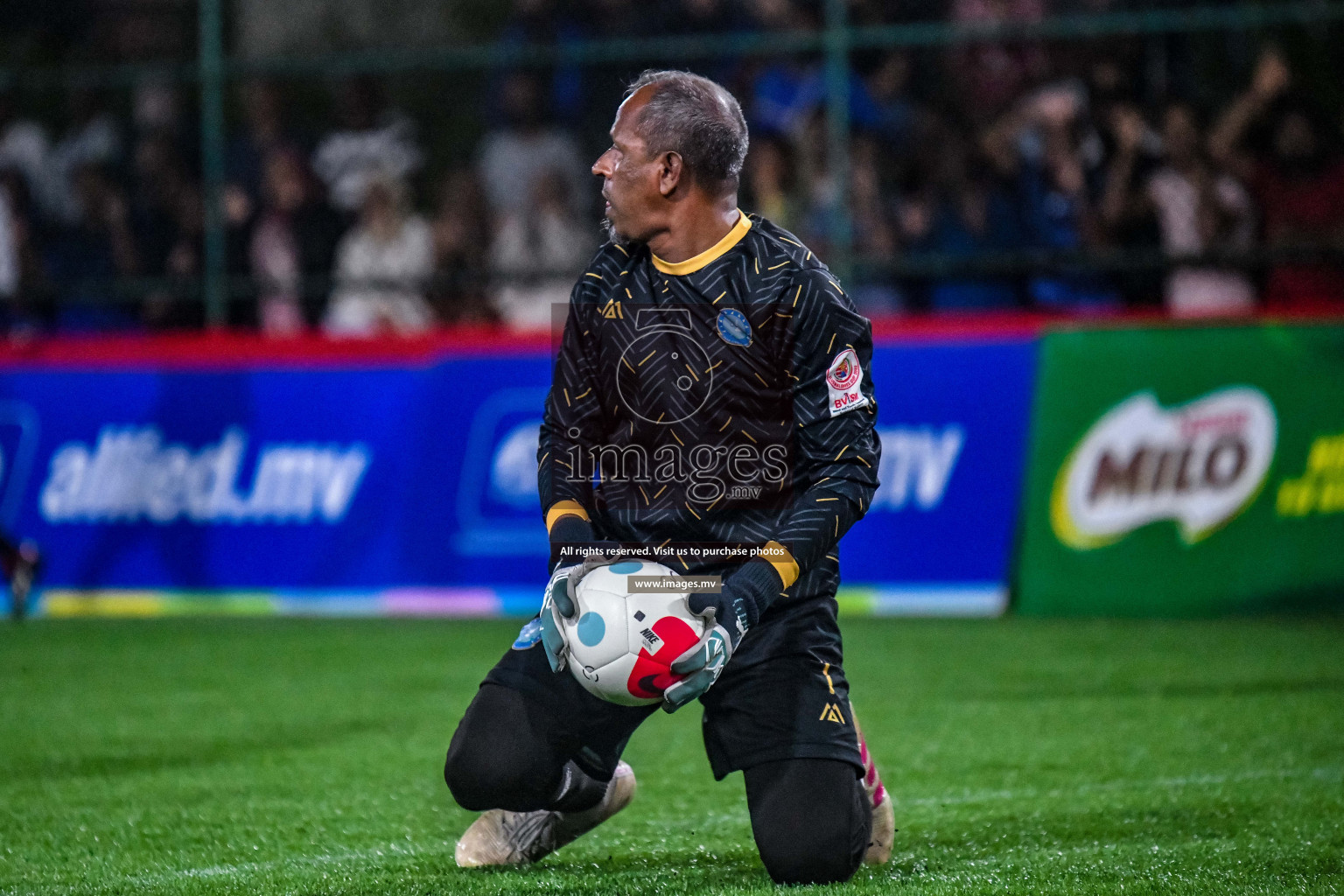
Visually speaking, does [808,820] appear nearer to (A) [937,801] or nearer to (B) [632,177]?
(A) [937,801]

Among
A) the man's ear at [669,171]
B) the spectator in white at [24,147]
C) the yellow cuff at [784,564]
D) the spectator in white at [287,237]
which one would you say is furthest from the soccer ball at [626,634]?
the spectator in white at [24,147]

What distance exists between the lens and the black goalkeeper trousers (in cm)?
370

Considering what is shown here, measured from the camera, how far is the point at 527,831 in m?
4.04

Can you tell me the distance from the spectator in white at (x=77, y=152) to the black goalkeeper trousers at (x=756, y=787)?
8.45 metres

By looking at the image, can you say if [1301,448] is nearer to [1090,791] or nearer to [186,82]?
[1090,791]

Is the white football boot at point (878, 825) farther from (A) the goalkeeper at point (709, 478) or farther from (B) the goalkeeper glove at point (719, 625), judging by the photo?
(B) the goalkeeper glove at point (719, 625)

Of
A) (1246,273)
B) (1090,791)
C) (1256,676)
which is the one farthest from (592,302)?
(1246,273)

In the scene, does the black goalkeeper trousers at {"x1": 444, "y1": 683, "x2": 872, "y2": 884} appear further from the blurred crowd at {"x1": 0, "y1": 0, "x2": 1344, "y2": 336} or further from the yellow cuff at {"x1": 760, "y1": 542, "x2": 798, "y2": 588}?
the blurred crowd at {"x1": 0, "y1": 0, "x2": 1344, "y2": 336}

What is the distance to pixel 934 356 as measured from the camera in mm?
8453

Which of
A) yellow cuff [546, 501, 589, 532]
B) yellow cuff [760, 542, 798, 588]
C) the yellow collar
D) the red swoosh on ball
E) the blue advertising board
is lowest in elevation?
the blue advertising board

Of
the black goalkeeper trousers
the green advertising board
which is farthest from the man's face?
the green advertising board

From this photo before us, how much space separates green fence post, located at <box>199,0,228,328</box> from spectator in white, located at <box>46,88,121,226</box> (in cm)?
102

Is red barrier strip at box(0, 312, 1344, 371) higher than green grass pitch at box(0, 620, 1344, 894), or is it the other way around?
red barrier strip at box(0, 312, 1344, 371)

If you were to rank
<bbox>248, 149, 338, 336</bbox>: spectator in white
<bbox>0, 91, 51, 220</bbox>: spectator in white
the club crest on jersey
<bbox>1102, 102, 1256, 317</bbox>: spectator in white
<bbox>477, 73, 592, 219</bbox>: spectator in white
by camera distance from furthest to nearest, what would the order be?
<bbox>0, 91, 51, 220</bbox>: spectator in white → <bbox>248, 149, 338, 336</bbox>: spectator in white → <bbox>477, 73, 592, 219</bbox>: spectator in white → <bbox>1102, 102, 1256, 317</bbox>: spectator in white → the club crest on jersey
